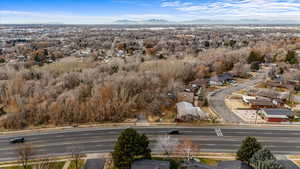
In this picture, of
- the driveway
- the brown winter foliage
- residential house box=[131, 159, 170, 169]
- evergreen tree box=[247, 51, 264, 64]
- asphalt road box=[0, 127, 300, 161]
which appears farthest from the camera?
evergreen tree box=[247, 51, 264, 64]

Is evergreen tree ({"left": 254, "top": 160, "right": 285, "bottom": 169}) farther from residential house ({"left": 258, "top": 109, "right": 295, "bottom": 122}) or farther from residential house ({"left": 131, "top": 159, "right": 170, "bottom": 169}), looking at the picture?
residential house ({"left": 258, "top": 109, "right": 295, "bottom": 122})

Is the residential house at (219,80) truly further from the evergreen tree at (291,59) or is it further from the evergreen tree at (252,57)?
the evergreen tree at (291,59)

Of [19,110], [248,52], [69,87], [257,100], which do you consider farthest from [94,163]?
[248,52]

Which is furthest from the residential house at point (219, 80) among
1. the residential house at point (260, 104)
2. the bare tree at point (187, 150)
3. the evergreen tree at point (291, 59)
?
the bare tree at point (187, 150)

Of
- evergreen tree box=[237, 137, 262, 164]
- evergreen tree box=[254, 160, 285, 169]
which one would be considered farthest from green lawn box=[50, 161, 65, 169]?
evergreen tree box=[254, 160, 285, 169]

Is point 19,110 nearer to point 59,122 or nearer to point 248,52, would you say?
point 59,122

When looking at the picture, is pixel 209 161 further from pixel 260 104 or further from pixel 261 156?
pixel 260 104
